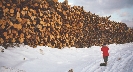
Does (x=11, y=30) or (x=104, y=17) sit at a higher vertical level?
(x=104, y=17)

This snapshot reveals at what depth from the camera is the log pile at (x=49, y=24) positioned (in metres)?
9.22

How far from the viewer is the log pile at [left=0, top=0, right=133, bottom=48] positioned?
9.22m

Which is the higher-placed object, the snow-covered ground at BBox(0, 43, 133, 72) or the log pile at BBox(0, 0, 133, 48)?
the log pile at BBox(0, 0, 133, 48)

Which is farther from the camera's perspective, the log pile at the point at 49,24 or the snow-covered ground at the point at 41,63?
the log pile at the point at 49,24

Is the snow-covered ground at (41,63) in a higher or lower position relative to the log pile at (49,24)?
lower

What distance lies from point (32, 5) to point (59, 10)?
2.49 m

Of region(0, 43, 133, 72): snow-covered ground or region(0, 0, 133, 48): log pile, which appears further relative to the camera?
region(0, 0, 133, 48): log pile

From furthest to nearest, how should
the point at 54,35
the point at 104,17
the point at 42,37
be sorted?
the point at 104,17 < the point at 54,35 < the point at 42,37

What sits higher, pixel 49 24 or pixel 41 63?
pixel 49 24

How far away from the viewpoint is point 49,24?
1123cm

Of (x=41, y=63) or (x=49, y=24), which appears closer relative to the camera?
(x=41, y=63)

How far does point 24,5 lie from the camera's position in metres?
10.0

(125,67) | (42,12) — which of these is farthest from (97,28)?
(125,67)

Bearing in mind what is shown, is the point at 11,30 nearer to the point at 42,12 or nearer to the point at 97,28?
the point at 42,12
